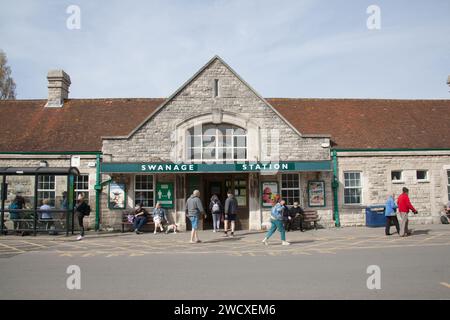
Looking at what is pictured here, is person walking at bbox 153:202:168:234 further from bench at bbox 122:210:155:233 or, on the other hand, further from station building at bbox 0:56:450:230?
station building at bbox 0:56:450:230

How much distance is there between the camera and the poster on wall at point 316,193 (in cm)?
1753

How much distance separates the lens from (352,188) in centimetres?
1811

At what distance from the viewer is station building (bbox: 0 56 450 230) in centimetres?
1705

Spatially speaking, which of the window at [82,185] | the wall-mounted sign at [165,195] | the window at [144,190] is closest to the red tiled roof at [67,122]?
the window at [82,185]

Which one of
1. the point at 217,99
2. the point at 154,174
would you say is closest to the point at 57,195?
the point at 154,174

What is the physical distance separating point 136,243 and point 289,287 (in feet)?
26.6

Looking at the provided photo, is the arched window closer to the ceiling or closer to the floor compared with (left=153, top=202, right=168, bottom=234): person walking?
closer to the ceiling

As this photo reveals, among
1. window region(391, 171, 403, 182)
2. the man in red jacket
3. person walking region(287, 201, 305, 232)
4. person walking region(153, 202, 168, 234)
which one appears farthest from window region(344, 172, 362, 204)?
person walking region(153, 202, 168, 234)

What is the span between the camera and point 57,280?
24.2 feet

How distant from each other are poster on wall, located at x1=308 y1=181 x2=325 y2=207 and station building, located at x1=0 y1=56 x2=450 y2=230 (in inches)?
1.8

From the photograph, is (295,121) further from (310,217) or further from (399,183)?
(399,183)

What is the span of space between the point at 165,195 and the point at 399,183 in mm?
11309

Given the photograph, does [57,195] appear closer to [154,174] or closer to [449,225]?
[154,174]

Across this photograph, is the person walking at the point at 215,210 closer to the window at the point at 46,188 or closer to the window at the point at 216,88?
the window at the point at 216,88
